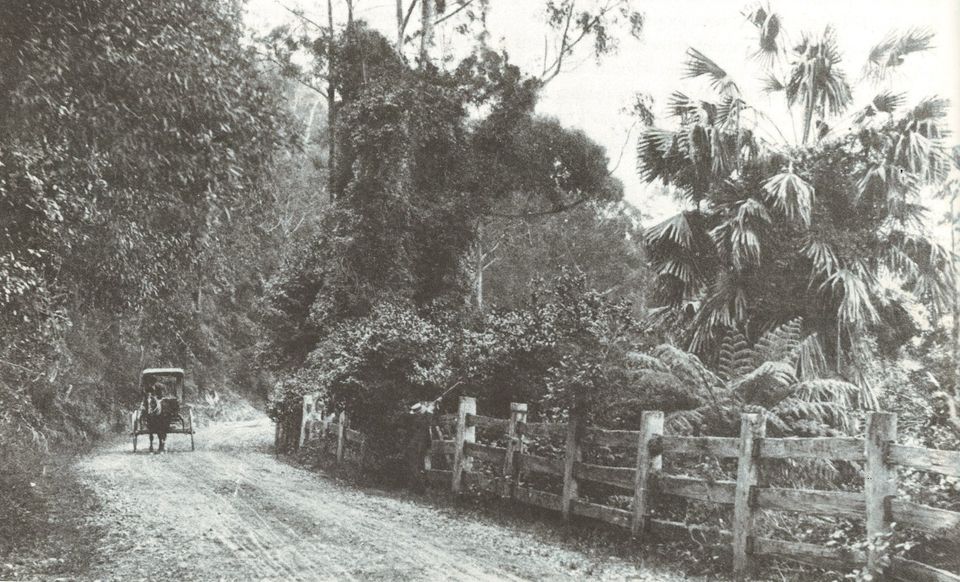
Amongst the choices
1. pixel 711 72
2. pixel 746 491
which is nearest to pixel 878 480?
pixel 746 491

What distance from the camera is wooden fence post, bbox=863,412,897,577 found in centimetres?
554

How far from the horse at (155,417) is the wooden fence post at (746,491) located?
633 inches

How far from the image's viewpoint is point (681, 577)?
6793 mm

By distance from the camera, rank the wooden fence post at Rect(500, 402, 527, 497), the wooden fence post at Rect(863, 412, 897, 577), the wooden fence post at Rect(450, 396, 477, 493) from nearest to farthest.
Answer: the wooden fence post at Rect(863, 412, 897, 577) < the wooden fence post at Rect(500, 402, 527, 497) < the wooden fence post at Rect(450, 396, 477, 493)

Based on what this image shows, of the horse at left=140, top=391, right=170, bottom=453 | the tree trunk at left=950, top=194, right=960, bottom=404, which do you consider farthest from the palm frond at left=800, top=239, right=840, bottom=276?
the horse at left=140, top=391, right=170, bottom=453

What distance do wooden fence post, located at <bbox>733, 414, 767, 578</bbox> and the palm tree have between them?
555 centimetres

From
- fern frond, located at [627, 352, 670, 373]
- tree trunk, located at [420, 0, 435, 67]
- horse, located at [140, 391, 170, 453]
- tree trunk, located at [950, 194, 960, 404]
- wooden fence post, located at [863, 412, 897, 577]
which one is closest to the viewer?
wooden fence post, located at [863, 412, 897, 577]

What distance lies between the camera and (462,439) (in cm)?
1108

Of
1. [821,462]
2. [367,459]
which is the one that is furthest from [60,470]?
[821,462]

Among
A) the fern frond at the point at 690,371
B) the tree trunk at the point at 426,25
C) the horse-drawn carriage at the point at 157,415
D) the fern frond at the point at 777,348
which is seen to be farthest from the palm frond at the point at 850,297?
the tree trunk at the point at 426,25

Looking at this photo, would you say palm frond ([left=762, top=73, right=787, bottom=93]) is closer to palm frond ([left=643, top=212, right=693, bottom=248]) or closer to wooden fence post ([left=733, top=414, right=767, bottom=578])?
palm frond ([left=643, top=212, right=693, bottom=248])

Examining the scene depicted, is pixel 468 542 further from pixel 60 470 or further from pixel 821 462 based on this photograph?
pixel 60 470

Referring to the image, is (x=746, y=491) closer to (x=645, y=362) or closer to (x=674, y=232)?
(x=645, y=362)

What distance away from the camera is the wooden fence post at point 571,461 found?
8844mm
